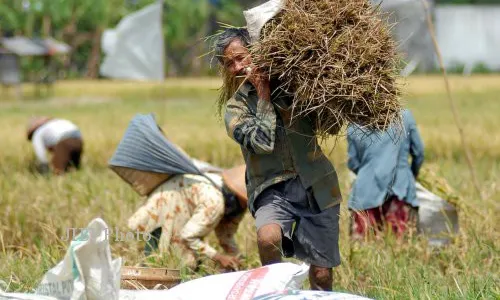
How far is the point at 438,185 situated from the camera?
7.14 meters

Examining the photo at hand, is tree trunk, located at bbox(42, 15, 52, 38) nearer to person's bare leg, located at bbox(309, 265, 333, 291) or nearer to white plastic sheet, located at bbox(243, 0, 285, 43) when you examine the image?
person's bare leg, located at bbox(309, 265, 333, 291)

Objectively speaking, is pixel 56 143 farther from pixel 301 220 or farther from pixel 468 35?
pixel 468 35

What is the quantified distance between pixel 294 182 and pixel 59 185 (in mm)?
3958

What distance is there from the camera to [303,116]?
462 cm

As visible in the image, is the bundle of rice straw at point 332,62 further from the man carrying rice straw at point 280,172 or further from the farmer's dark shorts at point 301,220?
the farmer's dark shorts at point 301,220

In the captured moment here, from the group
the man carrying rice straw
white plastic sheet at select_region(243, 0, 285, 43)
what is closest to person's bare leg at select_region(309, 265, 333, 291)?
the man carrying rice straw

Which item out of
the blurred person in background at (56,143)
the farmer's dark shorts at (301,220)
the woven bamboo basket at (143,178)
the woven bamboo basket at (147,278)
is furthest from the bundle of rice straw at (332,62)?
the blurred person in background at (56,143)

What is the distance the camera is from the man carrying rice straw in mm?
4582

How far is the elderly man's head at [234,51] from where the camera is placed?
465 cm

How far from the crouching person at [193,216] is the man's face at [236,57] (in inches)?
46.5

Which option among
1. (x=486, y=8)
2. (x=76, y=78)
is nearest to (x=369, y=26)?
(x=76, y=78)

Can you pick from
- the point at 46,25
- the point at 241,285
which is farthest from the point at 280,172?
the point at 46,25

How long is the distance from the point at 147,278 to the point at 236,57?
3.07 feet

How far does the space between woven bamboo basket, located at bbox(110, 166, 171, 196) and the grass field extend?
29 centimetres
